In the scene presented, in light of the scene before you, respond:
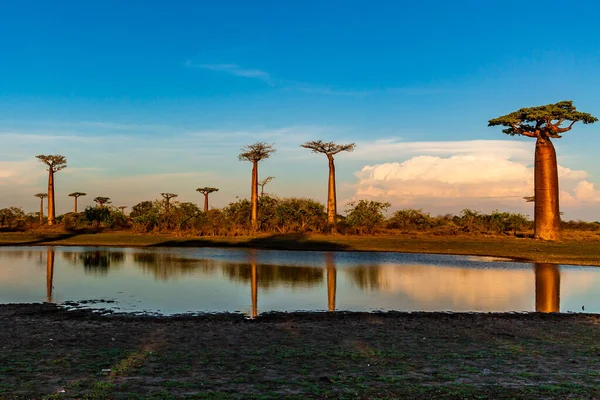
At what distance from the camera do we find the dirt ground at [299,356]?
5.69m

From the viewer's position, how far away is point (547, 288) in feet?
54.9

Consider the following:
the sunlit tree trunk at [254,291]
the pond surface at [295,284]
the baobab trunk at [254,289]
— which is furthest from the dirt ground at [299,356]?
the pond surface at [295,284]

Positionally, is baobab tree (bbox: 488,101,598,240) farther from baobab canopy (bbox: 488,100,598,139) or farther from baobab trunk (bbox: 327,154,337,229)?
baobab trunk (bbox: 327,154,337,229)

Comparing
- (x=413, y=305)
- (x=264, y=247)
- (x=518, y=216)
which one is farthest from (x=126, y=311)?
(x=518, y=216)

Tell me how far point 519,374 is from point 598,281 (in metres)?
14.5

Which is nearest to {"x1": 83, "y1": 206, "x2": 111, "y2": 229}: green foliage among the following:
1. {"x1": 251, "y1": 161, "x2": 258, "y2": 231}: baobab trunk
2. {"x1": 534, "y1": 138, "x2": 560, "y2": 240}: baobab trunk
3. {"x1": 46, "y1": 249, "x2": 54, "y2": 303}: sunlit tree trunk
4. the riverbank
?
the riverbank

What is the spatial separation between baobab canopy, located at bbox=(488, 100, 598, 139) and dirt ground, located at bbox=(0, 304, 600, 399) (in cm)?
2701

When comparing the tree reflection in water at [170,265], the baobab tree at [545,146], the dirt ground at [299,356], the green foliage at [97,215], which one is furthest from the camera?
the green foliage at [97,215]

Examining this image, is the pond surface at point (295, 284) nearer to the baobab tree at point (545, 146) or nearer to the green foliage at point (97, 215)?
the baobab tree at point (545, 146)

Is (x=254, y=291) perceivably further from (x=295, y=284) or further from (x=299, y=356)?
(x=299, y=356)

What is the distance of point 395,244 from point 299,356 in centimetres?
2870

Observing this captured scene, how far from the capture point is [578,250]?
95.5 feet

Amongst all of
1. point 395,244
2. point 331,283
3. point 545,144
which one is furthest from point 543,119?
point 331,283

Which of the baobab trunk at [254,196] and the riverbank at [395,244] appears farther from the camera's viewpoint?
the baobab trunk at [254,196]
